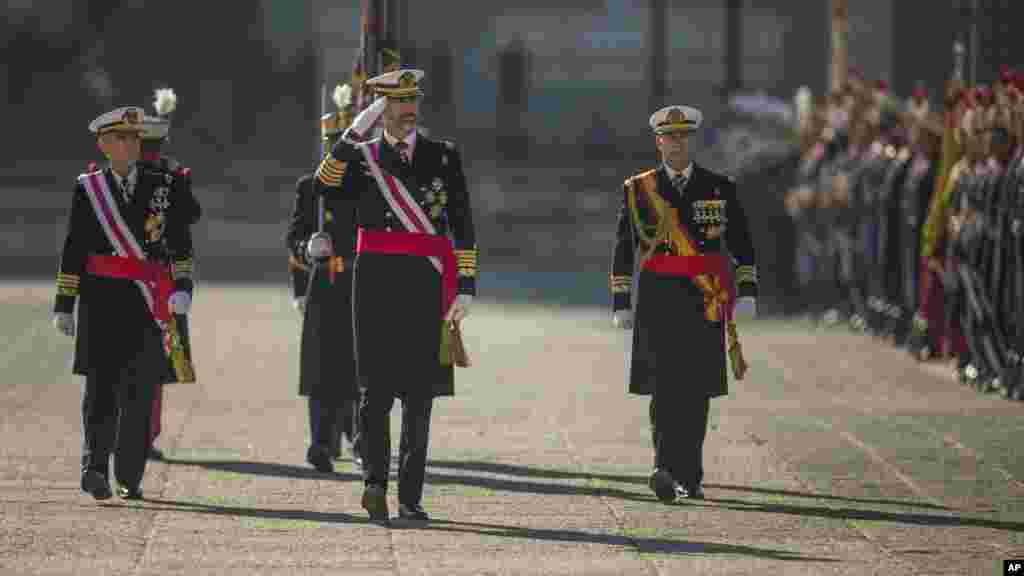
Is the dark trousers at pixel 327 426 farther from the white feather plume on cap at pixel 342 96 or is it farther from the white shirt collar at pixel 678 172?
the white shirt collar at pixel 678 172

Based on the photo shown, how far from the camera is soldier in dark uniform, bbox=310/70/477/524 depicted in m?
10.6

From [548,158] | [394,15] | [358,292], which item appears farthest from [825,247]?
[548,158]

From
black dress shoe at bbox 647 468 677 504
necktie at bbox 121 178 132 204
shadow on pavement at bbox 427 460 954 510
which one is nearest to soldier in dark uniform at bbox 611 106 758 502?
black dress shoe at bbox 647 468 677 504

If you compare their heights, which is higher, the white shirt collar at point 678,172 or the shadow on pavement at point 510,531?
the white shirt collar at point 678,172

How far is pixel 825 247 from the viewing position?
2083cm

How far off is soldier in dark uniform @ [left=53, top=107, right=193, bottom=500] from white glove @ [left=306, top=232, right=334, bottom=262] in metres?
0.97

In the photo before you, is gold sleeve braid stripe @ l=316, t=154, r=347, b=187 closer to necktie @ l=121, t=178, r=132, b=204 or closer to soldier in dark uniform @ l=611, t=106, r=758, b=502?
necktie @ l=121, t=178, r=132, b=204

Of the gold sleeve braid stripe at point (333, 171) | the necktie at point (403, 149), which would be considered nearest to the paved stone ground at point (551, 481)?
the gold sleeve braid stripe at point (333, 171)

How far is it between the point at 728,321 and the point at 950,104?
212 inches

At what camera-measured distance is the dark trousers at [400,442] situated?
1064cm

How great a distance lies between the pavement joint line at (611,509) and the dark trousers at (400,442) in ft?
2.75

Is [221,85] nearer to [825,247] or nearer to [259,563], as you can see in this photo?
[825,247]

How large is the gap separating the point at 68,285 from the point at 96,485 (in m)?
0.89

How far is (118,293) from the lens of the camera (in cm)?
1139
